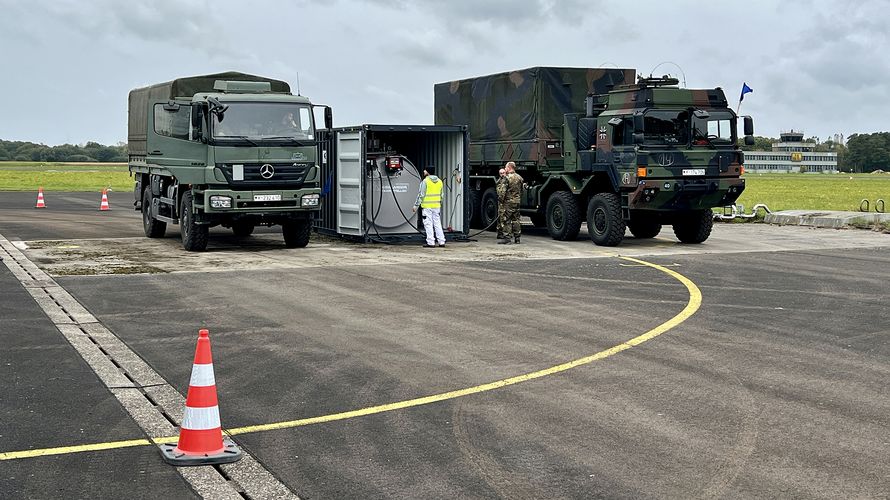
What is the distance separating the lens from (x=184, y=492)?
5.66m

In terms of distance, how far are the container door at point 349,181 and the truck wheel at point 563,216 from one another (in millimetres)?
4380

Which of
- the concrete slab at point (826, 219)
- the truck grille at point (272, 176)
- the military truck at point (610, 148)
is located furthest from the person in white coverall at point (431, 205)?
the concrete slab at point (826, 219)

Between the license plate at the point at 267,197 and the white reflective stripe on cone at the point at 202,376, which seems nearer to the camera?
the white reflective stripe on cone at the point at 202,376

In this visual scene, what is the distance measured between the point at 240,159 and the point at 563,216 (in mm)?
7337

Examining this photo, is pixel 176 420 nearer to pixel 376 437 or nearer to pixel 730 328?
pixel 376 437

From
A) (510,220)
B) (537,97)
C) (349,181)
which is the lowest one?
(510,220)

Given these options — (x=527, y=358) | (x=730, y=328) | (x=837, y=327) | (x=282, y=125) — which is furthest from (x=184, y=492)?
(x=282, y=125)

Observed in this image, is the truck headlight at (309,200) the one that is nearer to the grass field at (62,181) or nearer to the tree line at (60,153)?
the grass field at (62,181)

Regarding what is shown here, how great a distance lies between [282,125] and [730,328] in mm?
11095

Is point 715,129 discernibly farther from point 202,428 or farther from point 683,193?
point 202,428

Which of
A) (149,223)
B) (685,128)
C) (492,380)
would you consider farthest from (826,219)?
(492,380)

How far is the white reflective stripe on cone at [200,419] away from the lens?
20.7 feet

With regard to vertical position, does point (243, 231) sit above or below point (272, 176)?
below

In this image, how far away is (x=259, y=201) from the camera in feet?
65.0
